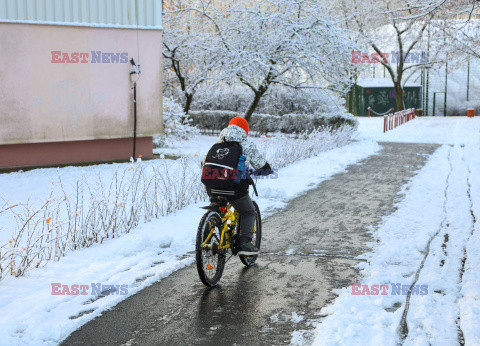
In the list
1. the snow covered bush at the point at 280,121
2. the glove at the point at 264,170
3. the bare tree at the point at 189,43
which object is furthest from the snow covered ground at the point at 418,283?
the snow covered bush at the point at 280,121

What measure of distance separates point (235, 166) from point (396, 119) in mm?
30312

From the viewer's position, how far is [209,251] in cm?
552

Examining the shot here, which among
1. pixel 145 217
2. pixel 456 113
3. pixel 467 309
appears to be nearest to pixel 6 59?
pixel 145 217

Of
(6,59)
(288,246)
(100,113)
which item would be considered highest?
(6,59)

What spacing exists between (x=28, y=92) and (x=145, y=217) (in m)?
7.07

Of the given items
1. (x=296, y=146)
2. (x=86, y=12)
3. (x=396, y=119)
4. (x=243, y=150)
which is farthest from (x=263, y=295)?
(x=396, y=119)

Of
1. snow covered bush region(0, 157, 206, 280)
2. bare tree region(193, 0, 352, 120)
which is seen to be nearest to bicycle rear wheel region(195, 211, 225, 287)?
snow covered bush region(0, 157, 206, 280)

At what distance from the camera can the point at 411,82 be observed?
53.8 metres

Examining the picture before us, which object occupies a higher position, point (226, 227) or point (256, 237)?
point (226, 227)

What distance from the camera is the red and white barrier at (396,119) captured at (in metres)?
30.1

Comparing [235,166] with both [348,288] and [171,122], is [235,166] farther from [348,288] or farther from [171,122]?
[171,122]

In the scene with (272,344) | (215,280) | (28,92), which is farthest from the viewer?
(28,92)

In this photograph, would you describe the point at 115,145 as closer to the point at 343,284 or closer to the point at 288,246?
the point at 288,246

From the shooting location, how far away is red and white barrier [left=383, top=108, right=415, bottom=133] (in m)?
30.1
